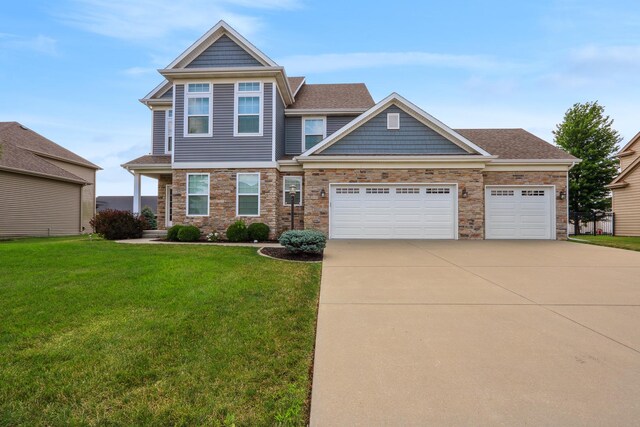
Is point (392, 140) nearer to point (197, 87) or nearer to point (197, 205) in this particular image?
point (197, 87)

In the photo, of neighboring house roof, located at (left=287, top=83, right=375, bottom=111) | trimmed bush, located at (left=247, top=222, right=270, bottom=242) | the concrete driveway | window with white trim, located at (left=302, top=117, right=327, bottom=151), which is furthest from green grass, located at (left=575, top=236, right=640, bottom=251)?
trimmed bush, located at (left=247, top=222, right=270, bottom=242)

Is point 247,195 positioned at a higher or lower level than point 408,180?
lower

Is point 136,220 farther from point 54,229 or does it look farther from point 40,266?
point 54,229

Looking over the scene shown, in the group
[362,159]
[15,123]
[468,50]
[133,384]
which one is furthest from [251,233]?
[15,123]

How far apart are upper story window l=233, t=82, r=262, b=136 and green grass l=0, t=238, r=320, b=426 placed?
7996mm

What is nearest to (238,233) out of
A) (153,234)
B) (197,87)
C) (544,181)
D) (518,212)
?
(153,234)

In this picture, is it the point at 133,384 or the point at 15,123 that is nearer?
the point at 133,384

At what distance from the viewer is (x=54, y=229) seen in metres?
18.5

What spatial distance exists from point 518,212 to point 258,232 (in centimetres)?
1058

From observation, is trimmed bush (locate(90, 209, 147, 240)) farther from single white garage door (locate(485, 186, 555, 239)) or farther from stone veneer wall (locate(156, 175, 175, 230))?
single white garage door (locate(485, 186, 555, 239))

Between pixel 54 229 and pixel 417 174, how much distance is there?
20146 mm

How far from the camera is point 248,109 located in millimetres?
12789

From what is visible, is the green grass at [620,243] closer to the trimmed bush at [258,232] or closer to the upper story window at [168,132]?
the trimmed bush at [258,232]

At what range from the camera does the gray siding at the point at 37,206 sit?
1580cm
